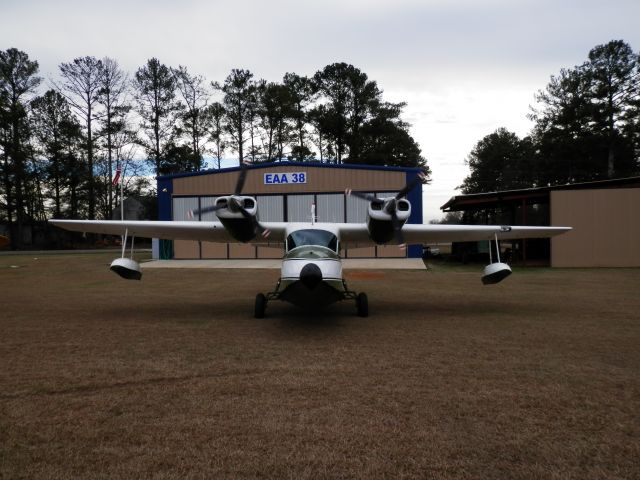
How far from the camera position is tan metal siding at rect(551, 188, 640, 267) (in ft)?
78.1

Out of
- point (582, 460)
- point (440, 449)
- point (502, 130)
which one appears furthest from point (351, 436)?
point (502, 130)

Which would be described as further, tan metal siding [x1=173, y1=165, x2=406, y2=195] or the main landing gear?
tan metal siding [x1=173, y1=165, x2=406, y2=195]

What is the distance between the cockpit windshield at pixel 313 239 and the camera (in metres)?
10.2

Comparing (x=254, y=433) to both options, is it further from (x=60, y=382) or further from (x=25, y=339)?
(x=25, y=339)

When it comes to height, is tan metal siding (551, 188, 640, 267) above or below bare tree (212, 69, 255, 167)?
below

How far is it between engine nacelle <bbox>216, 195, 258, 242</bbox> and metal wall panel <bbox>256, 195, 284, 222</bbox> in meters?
19.0

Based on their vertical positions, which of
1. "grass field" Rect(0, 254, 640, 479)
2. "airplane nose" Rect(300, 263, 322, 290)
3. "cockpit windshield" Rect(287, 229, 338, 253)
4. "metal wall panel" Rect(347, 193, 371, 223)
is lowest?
"grass field" Rect(0, 254, 640, 479)

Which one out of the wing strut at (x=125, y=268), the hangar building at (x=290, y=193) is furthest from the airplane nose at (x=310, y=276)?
the hangar building at (x=290, y=193)

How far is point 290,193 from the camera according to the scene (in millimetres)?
29469

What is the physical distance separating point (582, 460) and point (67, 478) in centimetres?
436

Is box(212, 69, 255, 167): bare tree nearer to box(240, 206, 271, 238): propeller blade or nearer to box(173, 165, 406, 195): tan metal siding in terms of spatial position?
box(173, 165, 406, 195): tan metal siding

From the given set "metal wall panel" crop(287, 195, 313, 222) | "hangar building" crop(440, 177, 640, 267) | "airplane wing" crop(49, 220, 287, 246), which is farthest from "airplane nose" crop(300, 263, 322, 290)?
"metal wall panel" crop(287, 195, 313, 222)

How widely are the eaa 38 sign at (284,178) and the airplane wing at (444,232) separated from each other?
55.6ft

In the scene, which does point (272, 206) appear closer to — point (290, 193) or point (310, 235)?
point (290, 193)
